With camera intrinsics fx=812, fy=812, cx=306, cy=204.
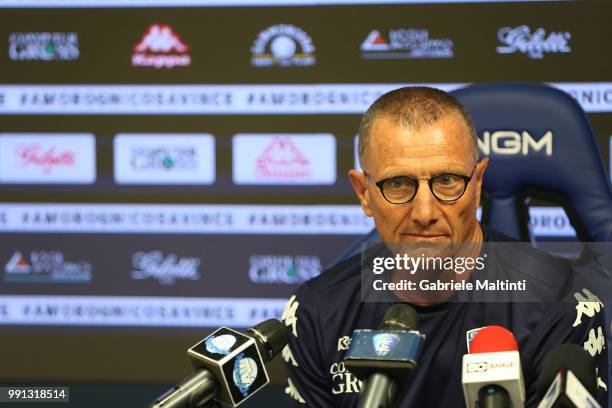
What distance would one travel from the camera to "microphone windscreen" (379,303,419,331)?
3.64 feet

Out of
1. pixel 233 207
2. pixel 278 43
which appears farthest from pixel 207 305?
pixel 278 43

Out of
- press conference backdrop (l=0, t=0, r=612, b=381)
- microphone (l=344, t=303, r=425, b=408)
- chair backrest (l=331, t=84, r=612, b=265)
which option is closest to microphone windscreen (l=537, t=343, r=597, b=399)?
microphone (l=344, t=303, r=425, b=408)

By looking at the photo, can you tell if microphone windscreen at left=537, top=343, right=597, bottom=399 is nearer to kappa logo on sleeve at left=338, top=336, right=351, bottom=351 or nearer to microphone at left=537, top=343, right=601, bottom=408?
microphone at left=537, top=343, right=601, bottom=408

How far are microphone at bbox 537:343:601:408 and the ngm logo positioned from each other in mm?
1290

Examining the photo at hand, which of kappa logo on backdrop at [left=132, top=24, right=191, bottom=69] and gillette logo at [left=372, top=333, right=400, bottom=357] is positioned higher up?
kappa logo on backdrop at [left=132, top=24, right=191, bottom=69]

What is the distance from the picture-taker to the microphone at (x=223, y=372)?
3.47 ft

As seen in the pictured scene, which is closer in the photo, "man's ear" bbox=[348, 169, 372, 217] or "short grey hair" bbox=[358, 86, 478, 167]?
"short grey hair" bbox=[358, 86, 478, 167]

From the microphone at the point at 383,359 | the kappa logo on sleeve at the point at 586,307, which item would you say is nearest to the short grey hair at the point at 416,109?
the kappa logo on sleeve at the point at 586,307

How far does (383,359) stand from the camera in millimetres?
1009

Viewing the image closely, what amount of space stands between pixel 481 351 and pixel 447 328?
0.64 meters

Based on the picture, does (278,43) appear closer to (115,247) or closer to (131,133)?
(131,133)

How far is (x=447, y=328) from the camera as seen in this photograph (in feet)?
5.37

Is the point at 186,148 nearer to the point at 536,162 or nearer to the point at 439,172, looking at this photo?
the point at 536,162

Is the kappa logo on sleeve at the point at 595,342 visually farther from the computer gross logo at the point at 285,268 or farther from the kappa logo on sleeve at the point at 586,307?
the computer gross logo at the point at 285,268
